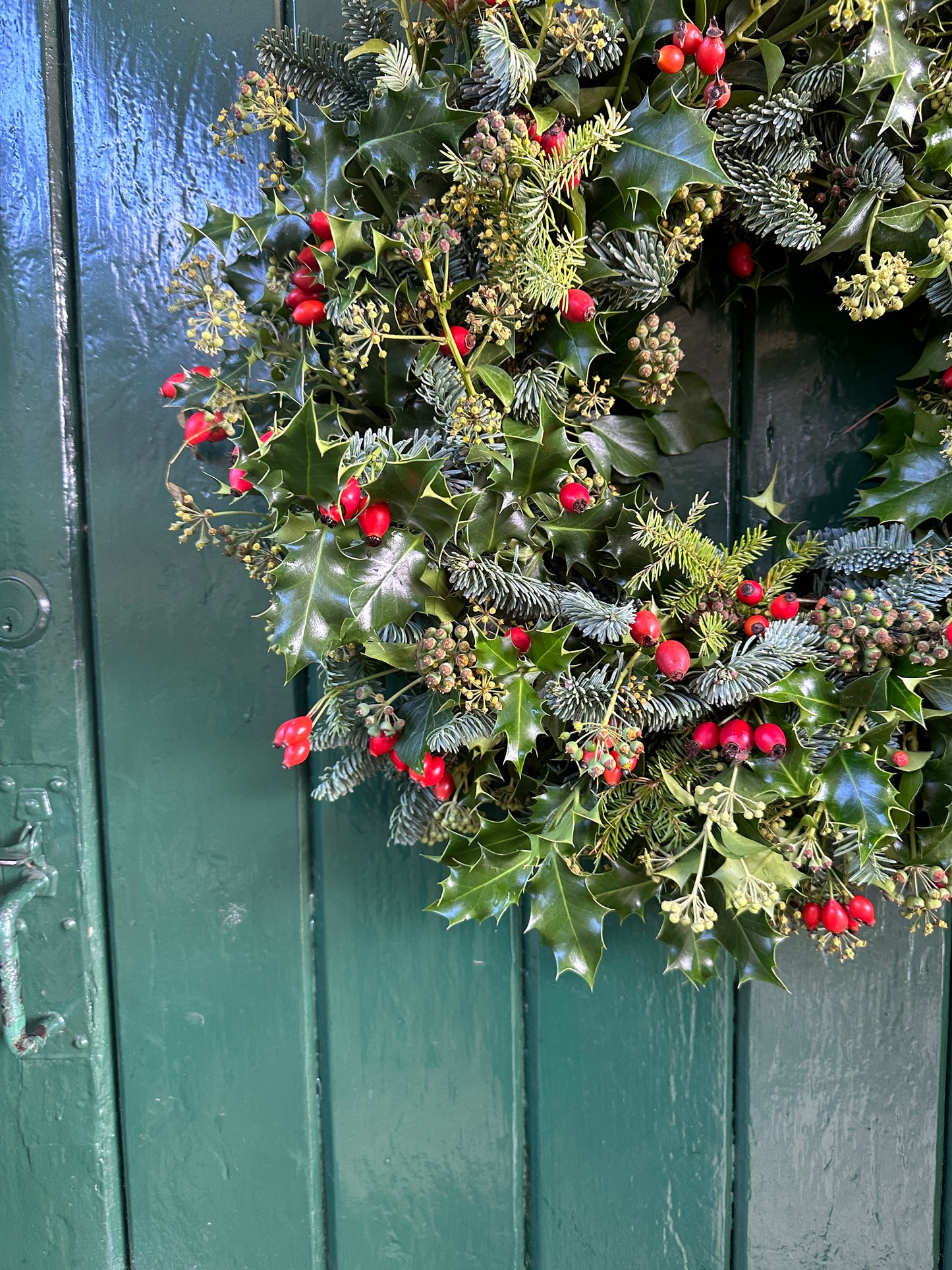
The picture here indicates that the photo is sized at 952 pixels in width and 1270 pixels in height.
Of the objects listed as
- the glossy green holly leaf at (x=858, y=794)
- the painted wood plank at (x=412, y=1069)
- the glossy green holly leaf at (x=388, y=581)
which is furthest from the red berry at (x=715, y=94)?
the painted wood plank at (x=412, y=1069)

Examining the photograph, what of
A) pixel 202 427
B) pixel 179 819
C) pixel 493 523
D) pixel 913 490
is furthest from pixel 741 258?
pixel 179 819

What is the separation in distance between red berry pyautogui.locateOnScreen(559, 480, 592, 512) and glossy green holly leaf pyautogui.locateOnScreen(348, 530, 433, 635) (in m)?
0.11

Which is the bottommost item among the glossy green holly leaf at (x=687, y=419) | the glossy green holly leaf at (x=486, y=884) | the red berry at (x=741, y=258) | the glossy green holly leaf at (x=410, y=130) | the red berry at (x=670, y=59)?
the glossy green holly leaf at (x=486, y=884)

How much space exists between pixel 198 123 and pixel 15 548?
459mm

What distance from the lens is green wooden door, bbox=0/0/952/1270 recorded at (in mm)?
812

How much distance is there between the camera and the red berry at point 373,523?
20.4 inches

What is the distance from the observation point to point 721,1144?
82 centimetres

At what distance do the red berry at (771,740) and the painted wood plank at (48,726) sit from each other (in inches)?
26.0

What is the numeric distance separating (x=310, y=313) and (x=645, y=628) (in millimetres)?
321

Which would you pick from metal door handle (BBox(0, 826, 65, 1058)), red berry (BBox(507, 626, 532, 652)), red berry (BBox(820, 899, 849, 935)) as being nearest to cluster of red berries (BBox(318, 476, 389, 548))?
red berry (BBox(507, 626, 532, 652))

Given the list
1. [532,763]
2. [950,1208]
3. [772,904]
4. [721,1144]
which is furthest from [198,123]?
[950,1208]

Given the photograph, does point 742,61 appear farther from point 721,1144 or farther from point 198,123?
point 721,1144

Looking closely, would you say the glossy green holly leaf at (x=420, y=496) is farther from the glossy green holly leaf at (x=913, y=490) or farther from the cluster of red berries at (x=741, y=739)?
the glossy green holly leaf at (x=913, y=490)

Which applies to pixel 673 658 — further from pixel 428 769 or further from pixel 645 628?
pixel 428 769
